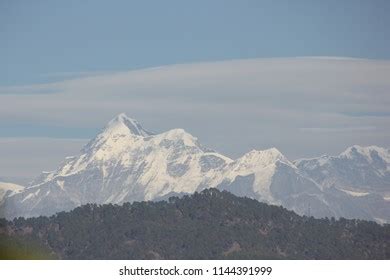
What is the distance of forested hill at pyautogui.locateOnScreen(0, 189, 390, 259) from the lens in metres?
106

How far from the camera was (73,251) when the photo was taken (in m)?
106

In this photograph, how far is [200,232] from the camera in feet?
369

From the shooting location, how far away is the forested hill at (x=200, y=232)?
349ft

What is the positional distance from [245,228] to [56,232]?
1942 cm

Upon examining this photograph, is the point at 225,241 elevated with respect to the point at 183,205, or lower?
lower

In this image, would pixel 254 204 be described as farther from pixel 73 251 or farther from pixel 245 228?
pixel 73 251

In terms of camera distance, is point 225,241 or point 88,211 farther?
point 88,211
